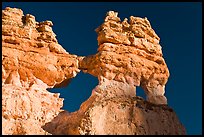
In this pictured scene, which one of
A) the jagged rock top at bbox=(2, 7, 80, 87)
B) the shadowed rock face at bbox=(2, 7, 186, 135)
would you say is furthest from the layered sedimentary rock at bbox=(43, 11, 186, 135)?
the jagged rock top at bbox=(2, 7, 80, 87)

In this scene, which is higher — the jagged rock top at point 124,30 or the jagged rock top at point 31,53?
the jagged rock top at point 124,30

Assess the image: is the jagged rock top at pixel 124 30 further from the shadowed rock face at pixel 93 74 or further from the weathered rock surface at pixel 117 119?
the weathered rock surface at pixel 117 119

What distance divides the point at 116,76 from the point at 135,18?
3453mm

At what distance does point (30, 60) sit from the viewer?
17.1 meters

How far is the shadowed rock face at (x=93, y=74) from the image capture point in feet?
51.6

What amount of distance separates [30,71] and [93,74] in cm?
279

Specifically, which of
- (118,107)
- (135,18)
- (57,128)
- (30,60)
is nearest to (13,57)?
(30,60)

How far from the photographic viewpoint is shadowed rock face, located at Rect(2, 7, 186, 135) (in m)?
15.7

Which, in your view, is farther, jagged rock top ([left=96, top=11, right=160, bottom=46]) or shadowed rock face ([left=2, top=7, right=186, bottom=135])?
jagged rock top ([left=96, top=11, right=160, bottom=46])

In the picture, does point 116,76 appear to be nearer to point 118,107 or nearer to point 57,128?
point 118,107

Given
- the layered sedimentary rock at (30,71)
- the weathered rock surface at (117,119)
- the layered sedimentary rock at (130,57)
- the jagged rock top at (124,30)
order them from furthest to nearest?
the jagged rock top at (124,30), the layered sedimentary rock at (130,57), the weathered rock surface at (117,119), the layered sedimentary rock at (30,71)

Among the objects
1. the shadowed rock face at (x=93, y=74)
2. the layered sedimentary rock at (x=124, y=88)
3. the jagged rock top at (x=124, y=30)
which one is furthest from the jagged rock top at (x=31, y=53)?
the jagged rock top at (x=124, y=30)

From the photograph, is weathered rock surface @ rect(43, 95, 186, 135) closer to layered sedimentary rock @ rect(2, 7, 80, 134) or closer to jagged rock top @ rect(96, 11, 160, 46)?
layered sedimentary rock @ rect(2, 7, 80, 134)

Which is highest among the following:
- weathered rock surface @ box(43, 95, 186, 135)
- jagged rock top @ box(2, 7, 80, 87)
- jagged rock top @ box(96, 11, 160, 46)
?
jagged rock top @ box(96, 11, 160, 46)
